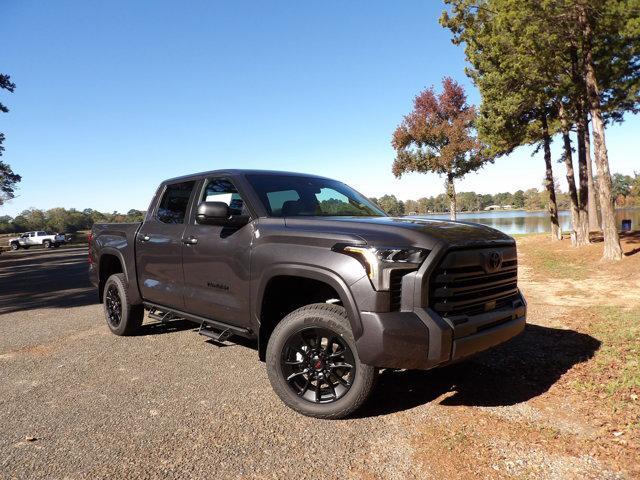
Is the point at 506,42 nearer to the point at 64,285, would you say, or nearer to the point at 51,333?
the point at 51,333

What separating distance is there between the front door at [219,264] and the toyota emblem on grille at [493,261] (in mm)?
1929

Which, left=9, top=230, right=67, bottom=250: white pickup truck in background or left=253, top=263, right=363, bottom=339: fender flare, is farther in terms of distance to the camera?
left=9, top=230, right=67, bottom=250: white pickup truck in background

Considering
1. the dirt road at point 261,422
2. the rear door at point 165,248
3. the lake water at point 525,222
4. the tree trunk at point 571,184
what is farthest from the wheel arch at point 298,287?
the tree trunk at point 571,184

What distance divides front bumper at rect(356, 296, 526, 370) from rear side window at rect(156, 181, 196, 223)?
2.68m

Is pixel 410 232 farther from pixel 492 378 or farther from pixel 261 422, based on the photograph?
pixel 492 378

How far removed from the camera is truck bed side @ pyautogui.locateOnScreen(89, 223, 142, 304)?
5227 millimetres

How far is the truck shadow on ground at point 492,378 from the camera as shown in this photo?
3516 millimetres

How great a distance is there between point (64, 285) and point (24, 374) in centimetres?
813

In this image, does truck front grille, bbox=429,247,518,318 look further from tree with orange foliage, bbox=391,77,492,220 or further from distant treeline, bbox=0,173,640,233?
distant treeline, bbox=0,173,640,233

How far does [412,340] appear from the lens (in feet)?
9.20

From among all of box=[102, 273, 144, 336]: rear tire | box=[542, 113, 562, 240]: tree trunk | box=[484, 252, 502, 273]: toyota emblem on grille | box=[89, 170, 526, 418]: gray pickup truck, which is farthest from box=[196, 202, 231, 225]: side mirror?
box=[542, 113, 562, 240]: tree trunk

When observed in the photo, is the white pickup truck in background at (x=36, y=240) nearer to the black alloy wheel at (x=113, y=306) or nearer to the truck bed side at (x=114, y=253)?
the truck bed side at (x=114, y=253)

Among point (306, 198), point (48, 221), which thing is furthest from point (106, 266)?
point (48, 221)

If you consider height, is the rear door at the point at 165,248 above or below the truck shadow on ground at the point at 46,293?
above
